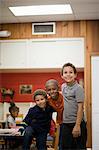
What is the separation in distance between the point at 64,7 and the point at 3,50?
3.85 feet

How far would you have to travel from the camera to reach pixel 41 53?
448 centimetres

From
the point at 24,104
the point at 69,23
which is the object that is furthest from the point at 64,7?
the point at 24,104

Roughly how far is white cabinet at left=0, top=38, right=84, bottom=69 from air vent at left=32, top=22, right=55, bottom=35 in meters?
0.13

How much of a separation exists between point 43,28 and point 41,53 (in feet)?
1.24

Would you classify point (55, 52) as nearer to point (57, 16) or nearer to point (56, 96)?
point (57, 16)

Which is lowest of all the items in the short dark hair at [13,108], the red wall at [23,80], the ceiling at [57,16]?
the short dark hair at [13,108]

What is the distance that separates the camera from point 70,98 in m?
2.38

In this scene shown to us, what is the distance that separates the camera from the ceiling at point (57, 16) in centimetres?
374

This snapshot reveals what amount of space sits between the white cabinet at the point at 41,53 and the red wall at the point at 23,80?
344 millimetres

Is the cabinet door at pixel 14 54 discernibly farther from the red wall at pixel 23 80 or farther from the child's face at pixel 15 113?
the child's face at pixel 15 113

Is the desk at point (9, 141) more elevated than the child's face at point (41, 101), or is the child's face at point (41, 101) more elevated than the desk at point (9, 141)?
the child's face at point (41, 101)

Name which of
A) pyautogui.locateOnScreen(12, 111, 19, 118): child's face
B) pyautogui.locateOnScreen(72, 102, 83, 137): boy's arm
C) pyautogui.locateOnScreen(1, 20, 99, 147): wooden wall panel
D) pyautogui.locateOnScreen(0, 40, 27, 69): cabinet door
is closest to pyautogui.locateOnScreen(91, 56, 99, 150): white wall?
pyautogui.locateOnScreen(1, 20, 99, 147): wooden wall panel

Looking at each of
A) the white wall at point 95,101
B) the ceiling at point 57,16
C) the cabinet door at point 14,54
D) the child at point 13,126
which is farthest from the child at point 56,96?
the cabinet door at point 14,54

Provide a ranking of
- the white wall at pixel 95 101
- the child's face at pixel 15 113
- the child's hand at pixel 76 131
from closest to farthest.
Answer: the child's hand at pixel 76 131 < the white wall at pixel 95 101 < the child's face at pixel 15 113
